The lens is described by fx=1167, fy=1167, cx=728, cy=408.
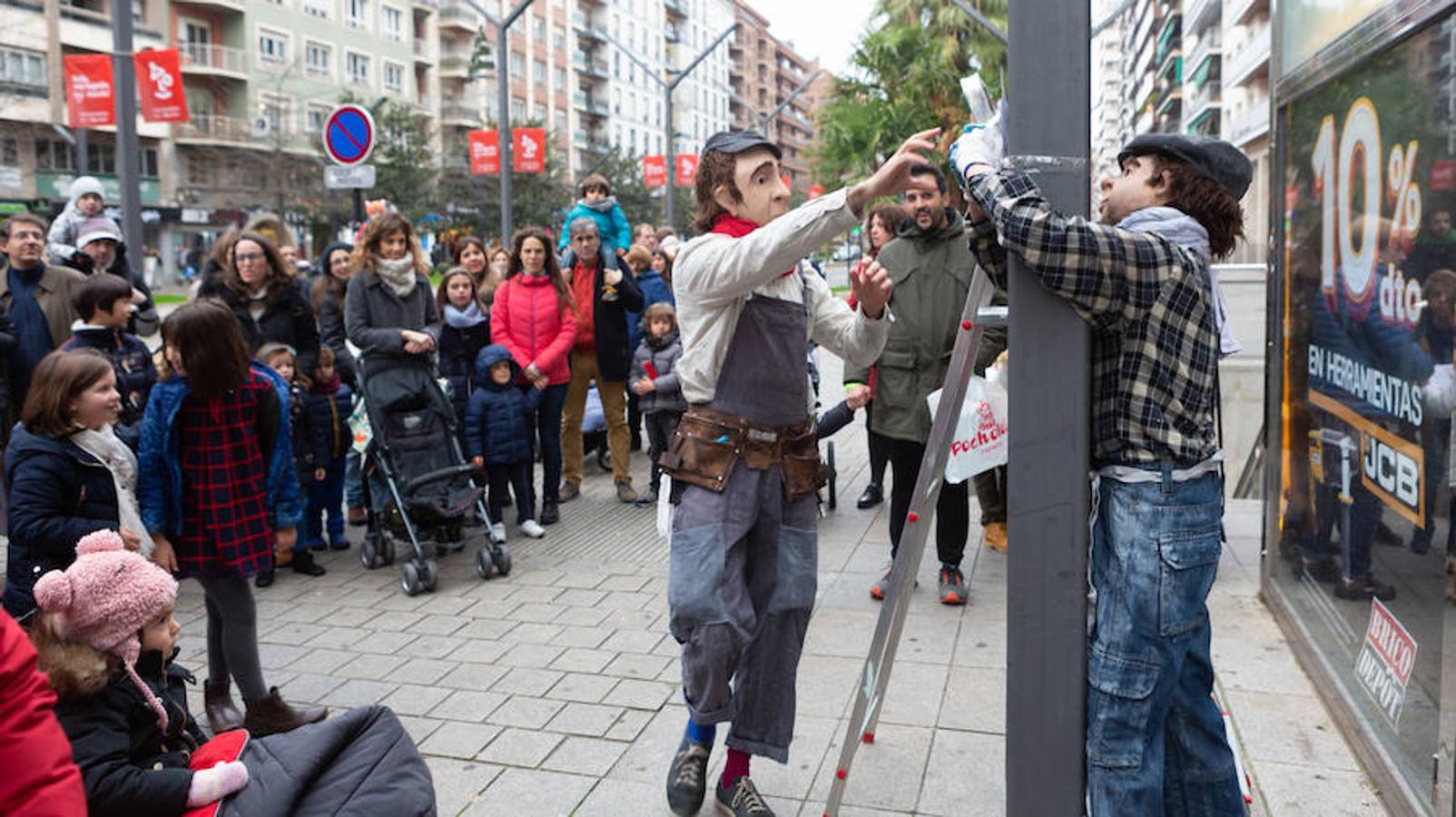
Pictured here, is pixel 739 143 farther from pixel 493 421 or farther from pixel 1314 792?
pixel 493 421

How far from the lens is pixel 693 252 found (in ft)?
10.8

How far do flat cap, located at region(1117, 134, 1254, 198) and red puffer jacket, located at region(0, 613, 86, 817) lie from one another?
240 centimetres

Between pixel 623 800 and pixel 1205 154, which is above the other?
pixel 1205 154

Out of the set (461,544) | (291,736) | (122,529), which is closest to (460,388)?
(461,544)

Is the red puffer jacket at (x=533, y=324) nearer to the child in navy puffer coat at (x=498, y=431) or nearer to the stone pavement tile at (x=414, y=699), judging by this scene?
the child in navy puffer coat at (x=498, y=431)

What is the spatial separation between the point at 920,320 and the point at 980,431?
6.46 feet

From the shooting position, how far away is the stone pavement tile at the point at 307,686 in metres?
4.85

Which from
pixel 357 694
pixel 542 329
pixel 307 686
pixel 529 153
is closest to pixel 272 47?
pixel 529 153

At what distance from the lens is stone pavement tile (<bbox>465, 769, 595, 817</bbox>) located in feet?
12.2

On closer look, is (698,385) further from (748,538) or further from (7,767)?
(7,767)

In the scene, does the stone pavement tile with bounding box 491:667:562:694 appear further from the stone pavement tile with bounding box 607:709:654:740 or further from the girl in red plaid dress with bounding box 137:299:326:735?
the girl in red plaid dress with bounding box 137:299:326:735

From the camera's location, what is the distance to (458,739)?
432 cm

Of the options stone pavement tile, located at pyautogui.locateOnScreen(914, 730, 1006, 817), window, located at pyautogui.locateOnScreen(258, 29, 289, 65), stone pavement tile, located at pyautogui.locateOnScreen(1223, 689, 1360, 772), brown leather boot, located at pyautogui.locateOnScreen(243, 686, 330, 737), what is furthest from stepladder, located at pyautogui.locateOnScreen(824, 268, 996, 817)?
window, located at pyautogui.locateOnScreen(258, 29, 289, 65)

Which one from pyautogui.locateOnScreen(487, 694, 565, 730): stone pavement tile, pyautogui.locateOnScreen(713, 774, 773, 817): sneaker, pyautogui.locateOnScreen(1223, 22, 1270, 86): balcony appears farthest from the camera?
pyautogui.locateOnScreen(1223, 22, 1270, 86): balcony
